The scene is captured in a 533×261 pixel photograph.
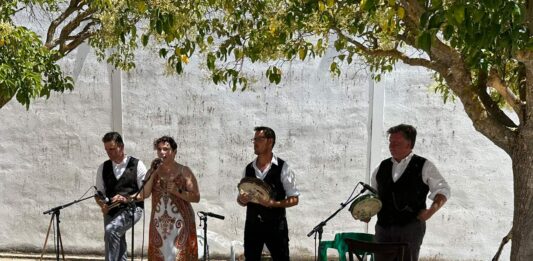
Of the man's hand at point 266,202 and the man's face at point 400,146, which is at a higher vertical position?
the man's face at point 400,146

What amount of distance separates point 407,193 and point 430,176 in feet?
0.75

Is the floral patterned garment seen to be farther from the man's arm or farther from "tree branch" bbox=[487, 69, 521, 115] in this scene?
"tree branch" bbox=[487, 69, 521, 115]

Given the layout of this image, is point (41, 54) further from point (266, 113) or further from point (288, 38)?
point (266, 113)

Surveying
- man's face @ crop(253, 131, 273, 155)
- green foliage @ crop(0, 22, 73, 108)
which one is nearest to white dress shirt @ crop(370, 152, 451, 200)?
Result: man's face @ crop(253, 131, 273, 155)

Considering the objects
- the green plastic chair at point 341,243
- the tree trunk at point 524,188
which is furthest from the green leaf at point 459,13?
the green plastic chair at point 341,243

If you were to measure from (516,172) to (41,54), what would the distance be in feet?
13.0

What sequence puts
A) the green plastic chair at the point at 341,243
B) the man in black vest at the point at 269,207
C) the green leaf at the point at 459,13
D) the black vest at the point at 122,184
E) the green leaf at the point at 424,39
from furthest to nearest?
the black vest at the point at 122,184 < the man in black vest at the point at 269,207 < the green plastic chair at the point at 341,243 < the green leaf at the point at 424,39 < the green leaf at the point at 459,13

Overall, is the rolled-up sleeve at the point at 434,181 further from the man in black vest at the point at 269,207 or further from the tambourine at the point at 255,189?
the tambourine at the point at 255,189

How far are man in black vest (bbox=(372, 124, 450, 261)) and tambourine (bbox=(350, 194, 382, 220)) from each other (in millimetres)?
144

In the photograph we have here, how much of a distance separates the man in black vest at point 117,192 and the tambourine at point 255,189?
125 cm

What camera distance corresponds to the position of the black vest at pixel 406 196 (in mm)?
6926

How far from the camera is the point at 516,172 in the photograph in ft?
19.9

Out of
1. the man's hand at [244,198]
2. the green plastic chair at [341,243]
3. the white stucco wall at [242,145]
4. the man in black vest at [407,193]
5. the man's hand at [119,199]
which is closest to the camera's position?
the man in black vest at [407,193]

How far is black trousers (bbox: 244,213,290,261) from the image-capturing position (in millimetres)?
7598
